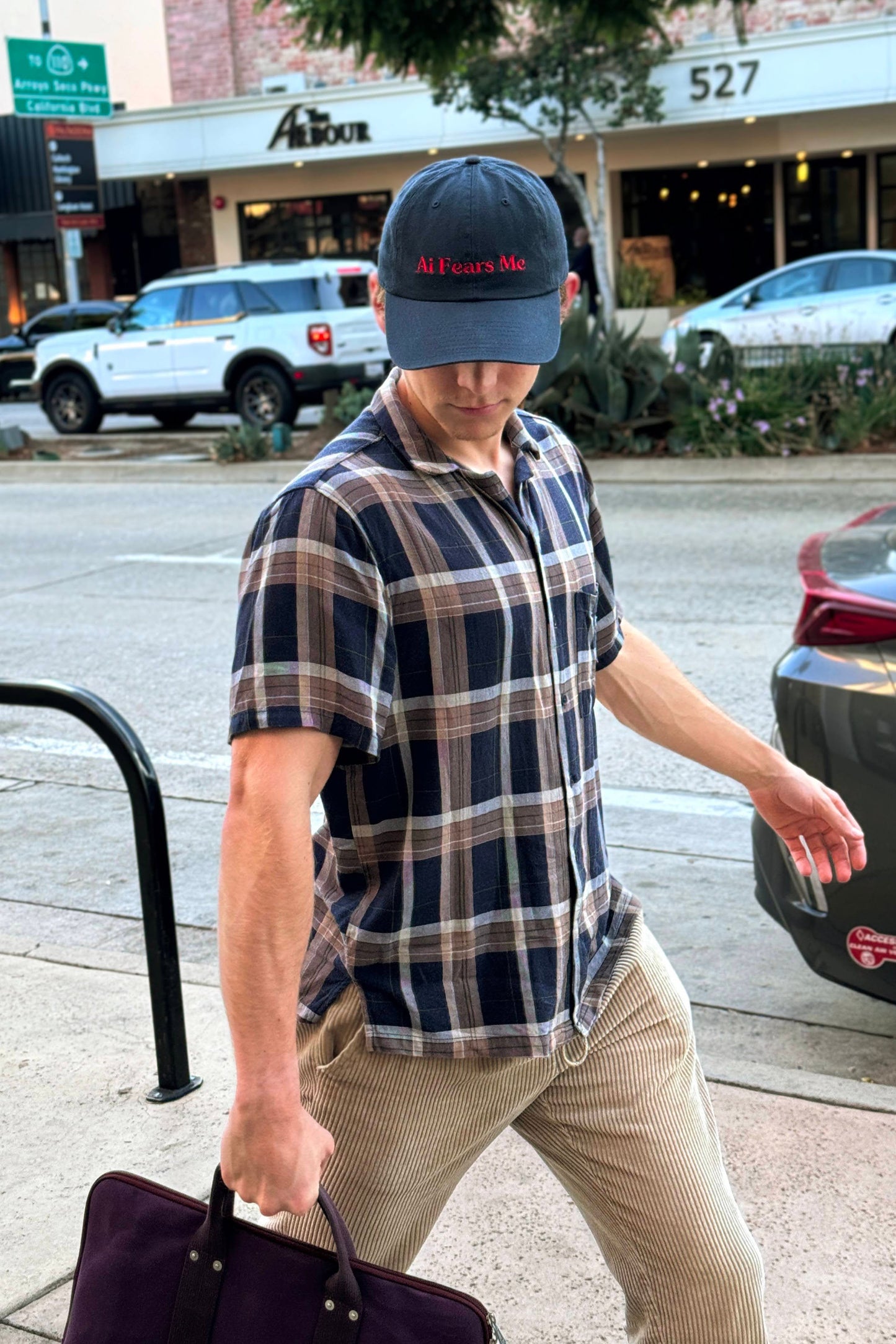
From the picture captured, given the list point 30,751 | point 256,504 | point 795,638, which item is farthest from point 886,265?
point 795,638

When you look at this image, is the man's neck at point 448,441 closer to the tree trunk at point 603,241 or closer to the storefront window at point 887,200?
the tree trunk at point 603,241

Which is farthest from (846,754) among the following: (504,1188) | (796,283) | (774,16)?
(774,16)

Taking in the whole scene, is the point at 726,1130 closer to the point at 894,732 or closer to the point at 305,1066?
the point at 894,732

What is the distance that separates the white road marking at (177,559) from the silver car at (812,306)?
8426 mm

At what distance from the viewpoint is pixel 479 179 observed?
1886 millimetres

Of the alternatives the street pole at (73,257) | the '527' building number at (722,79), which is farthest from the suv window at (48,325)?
the '527' building number at (722,79)

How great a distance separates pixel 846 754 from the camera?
3512 mm

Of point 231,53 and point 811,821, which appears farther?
point 231,53

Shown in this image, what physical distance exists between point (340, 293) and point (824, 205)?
12.9 meters

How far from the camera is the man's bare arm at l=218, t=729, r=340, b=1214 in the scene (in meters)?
1.71

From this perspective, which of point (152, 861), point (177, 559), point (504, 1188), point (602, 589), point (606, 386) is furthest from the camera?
point (606, 386)

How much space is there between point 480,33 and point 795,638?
1080cm

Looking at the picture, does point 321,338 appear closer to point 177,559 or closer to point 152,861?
point 177,559

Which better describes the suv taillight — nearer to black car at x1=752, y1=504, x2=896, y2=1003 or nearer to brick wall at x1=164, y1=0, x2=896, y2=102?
black car at x1=752, y1=504, x2=896, y2=1003
